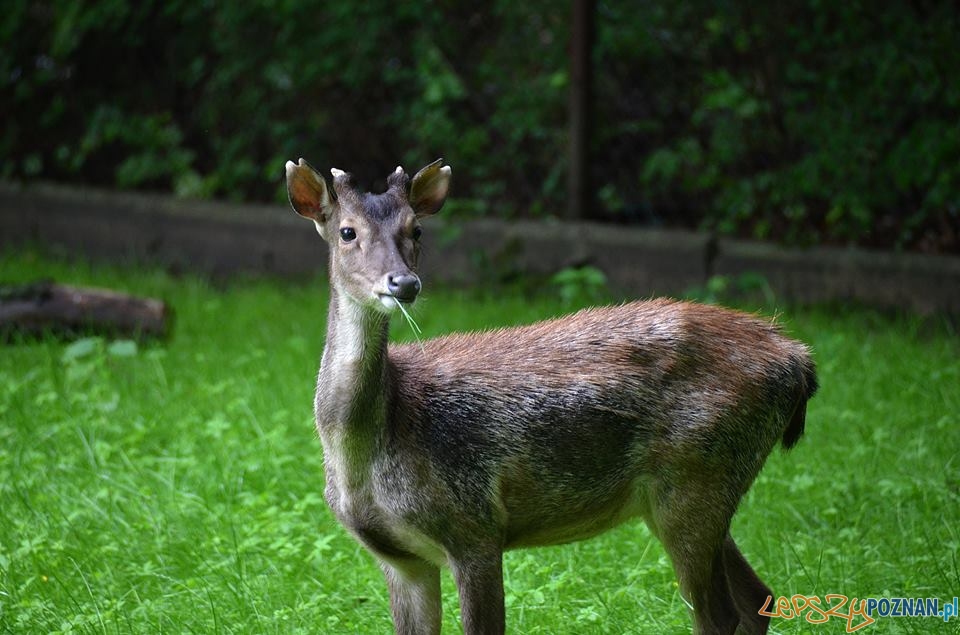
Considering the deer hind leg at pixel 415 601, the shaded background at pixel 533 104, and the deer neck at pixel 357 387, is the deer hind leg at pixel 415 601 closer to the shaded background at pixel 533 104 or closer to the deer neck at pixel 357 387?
the deer neck at pixel 357 387

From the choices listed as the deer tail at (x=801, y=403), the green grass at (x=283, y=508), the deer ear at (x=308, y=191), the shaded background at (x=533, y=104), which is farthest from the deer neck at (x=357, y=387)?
the shaded background at (x=533, y=104)

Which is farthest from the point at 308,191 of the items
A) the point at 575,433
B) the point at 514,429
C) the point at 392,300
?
the point at 575,433

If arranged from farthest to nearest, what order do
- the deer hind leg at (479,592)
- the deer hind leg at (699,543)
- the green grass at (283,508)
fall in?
1. the green grass at (283,508)
2. the deer hind leg at (699,543)
3. the deer hind leg at (479,592)

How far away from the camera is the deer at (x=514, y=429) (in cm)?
372

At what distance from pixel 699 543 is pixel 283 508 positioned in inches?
75.0

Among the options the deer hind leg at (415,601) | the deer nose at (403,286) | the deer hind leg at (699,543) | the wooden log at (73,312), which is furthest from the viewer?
the wooden log at (73,312)

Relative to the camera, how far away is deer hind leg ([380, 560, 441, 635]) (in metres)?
3.96

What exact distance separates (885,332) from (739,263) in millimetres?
1058

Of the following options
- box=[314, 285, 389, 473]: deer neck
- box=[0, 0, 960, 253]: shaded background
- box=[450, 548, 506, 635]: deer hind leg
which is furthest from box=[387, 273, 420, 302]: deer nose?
box=[0, 0, 960, 253]: shaded background

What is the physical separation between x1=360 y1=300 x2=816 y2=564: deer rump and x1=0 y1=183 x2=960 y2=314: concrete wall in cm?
385

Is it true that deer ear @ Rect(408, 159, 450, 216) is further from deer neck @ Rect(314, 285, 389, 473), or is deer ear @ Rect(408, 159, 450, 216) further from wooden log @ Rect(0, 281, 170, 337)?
wooden log @ Rect(0, 281, 170, 337)

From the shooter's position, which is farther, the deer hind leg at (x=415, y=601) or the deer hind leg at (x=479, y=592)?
the deer hind leg at (x=415, y=601)

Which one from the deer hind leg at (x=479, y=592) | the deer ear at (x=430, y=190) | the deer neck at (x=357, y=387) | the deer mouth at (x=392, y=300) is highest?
the deer ear at (x=430, y=190)

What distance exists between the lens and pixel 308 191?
398 cm
